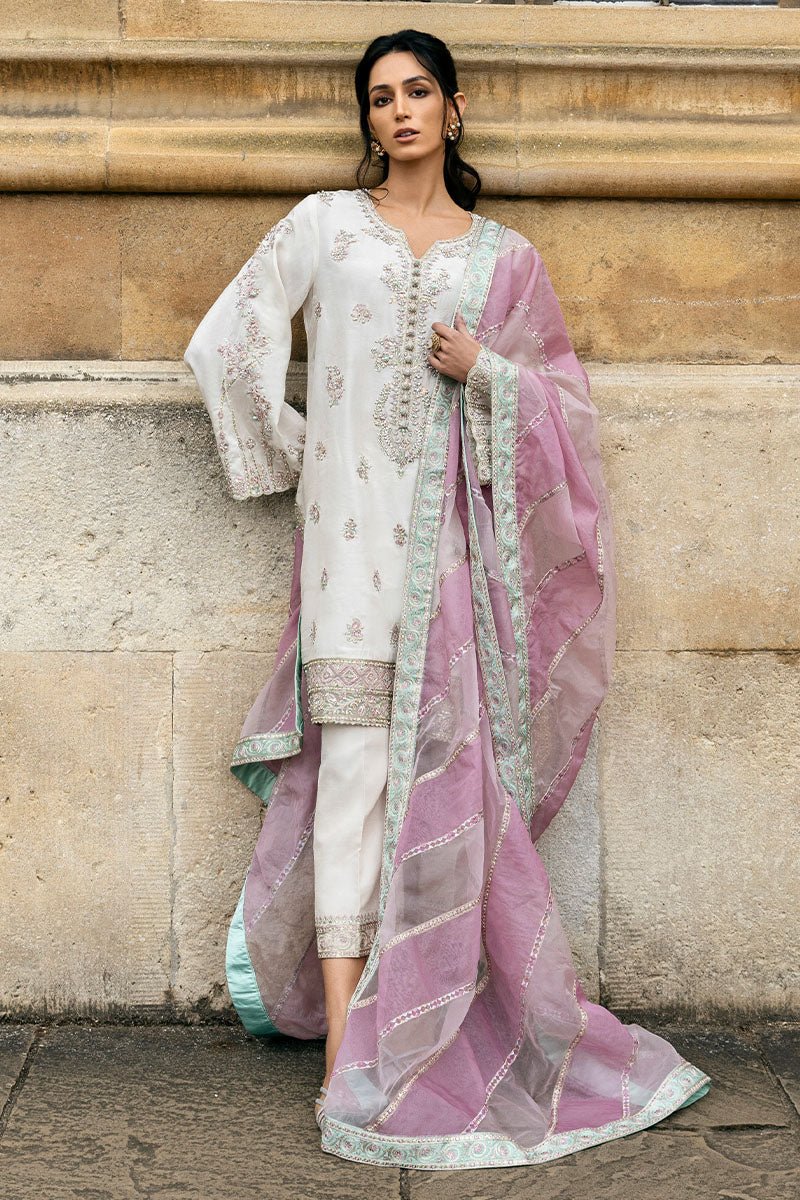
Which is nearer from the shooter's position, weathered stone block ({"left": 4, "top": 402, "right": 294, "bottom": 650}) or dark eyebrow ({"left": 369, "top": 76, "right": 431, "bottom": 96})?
dark eyebrow ({"left": 369, "top": 76, "right": 431, "bottom": 96})

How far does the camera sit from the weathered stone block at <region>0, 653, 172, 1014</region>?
3.64 metres

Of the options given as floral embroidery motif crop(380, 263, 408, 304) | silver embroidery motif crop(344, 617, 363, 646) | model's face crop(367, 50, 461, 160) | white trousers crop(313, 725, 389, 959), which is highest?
model's face crop(367, 50, 461, 160)

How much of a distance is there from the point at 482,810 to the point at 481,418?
879 mm

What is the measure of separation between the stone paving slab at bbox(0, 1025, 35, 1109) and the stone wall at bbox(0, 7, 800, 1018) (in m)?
0.08

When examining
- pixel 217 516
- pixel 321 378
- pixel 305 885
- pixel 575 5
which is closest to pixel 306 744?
pixel 305 885

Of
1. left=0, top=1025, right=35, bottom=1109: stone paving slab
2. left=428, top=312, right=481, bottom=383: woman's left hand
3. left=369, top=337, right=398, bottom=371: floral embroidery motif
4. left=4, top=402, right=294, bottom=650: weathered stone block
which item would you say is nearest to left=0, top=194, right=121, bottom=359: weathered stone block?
left=4, top=402, right=294, bottom=650: weathered stone block

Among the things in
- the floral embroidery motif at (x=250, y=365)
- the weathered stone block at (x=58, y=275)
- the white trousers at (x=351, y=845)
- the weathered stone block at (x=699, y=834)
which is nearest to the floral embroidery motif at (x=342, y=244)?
the floral embroidery motif at (x=250, y=365)

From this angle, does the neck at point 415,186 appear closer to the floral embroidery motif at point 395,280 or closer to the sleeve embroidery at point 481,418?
the floral embroidery motif at point 395,280

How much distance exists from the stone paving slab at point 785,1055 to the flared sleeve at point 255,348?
180 centimetres

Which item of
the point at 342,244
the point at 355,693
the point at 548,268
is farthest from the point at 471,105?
the point at 355,693

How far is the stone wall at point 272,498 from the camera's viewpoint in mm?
3645

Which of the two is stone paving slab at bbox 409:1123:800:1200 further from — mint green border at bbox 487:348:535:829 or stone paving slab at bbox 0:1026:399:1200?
mint green border at bbox 487:348:535:829

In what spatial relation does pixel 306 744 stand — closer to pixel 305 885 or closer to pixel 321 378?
pixel 305 885

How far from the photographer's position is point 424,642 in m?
3.27
